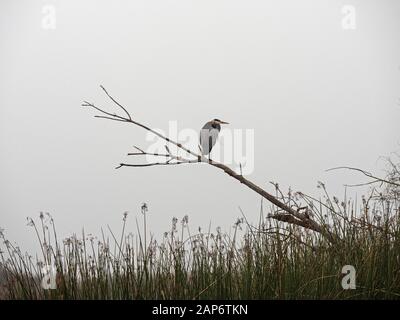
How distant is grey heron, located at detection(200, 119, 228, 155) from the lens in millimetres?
4559

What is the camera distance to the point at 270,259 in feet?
10.2

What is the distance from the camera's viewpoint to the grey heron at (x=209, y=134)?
4559mm

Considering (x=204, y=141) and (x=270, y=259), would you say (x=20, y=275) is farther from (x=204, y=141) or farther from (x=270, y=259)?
(x=204, y=141)

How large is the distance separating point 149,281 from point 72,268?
453 millimetres

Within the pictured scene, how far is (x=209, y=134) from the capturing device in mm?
4590

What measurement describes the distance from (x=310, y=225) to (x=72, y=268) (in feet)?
5.18

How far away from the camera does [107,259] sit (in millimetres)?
3174
